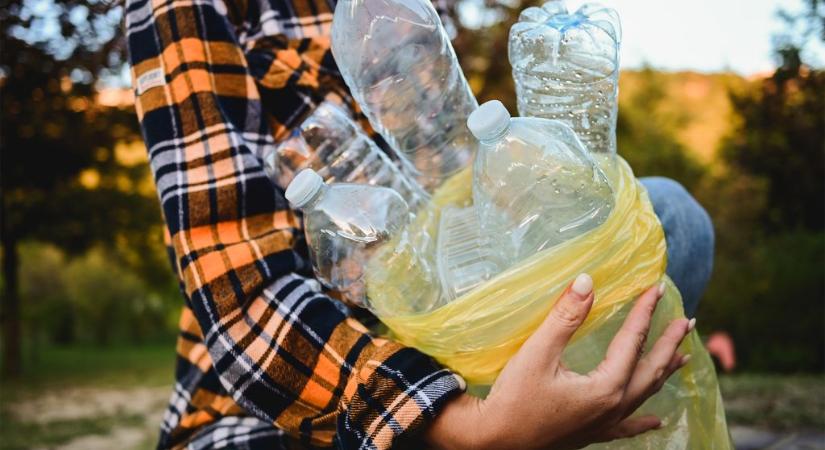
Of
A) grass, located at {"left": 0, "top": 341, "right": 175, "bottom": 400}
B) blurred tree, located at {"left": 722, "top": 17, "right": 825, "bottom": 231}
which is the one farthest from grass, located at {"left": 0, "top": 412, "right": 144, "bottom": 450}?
blurred tree, located at {"left": 722, "top": 17, "right": 825, "bottom": 231}

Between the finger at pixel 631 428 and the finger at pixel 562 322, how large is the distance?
169mm

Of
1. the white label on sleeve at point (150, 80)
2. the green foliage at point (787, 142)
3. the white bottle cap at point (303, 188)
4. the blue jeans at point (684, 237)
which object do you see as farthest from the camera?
the green foliage at point (787, 142)

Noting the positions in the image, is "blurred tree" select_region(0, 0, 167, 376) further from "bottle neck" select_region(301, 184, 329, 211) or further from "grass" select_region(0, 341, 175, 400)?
"bottle neck" select_region(301, 184, 329, 211)

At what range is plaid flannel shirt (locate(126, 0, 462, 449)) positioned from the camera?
90cm

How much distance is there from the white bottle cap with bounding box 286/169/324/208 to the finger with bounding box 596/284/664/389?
1.46ft

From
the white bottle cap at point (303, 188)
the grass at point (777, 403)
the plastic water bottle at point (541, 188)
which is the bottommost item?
the grass at point (777, 403)

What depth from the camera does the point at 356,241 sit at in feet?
3.36

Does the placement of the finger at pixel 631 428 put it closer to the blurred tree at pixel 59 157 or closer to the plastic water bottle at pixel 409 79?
the plastic water bottle at pixel 409 79

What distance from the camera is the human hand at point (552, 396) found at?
0.83 meters

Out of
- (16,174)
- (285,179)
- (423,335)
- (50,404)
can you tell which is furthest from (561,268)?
(16,174)

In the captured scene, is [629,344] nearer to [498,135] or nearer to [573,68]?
[498,135]

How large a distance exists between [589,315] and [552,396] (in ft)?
0.47

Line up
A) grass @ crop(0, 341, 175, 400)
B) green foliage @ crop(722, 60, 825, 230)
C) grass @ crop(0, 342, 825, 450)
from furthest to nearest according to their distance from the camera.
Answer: grass @ crop(0, 341, 175, 400) < green foliage @ crop(722, 60, 825, 230) < grass @ crop(0, 342, 825, 450)

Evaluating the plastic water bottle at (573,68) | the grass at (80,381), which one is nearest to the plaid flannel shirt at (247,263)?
the plastic water bottle at (573,68)
